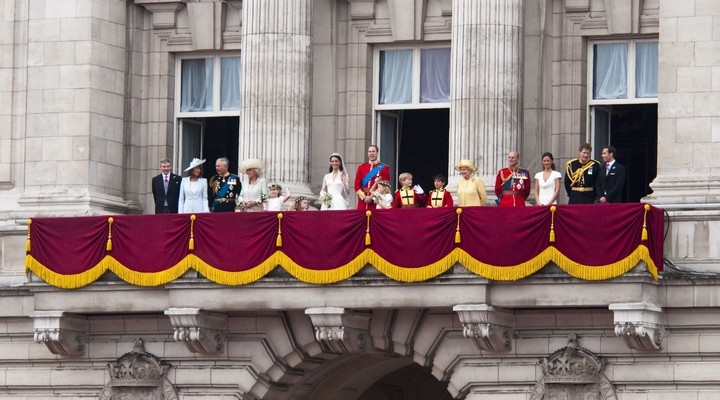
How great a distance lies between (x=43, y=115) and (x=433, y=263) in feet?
35.6

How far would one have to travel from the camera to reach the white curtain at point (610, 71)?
192ft

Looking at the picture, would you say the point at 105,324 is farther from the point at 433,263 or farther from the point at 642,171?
the point at 642,171

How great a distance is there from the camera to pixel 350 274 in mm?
55031

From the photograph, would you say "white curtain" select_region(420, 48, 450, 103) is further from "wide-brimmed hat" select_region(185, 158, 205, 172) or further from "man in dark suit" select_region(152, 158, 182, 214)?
"man in dark suit" select_region(152, 158, 182, 214)

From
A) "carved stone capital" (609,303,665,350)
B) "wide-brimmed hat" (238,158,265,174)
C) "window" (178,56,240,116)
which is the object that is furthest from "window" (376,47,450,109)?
"carved stone capital" (609,303,665,350)

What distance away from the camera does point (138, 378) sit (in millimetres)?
58281

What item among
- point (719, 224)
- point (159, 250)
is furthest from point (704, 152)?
point (159, 250)

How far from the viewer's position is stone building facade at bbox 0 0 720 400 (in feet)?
179

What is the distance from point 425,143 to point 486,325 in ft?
24.3

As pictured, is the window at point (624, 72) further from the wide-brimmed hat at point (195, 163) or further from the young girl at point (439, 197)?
the wide-brimmed hat at point (195, 163)

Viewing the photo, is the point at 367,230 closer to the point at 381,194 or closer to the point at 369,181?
the point at 381,194

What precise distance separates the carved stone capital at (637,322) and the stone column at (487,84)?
4.82m

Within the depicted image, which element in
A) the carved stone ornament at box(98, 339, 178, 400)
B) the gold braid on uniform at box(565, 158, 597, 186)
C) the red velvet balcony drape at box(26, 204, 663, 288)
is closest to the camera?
the red velvet balcony drape at box(26, 204, 663, 288)

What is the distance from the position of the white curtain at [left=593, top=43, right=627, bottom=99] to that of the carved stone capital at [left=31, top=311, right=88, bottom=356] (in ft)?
39.5
